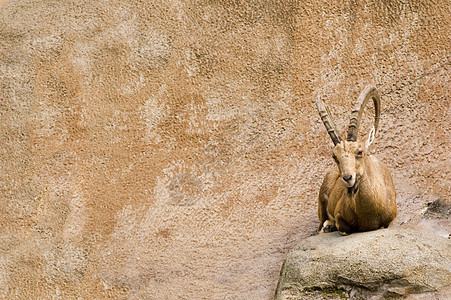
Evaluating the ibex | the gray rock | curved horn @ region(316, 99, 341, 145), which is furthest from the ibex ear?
the gray rock

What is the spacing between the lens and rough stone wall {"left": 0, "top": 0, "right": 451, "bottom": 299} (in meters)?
8.95

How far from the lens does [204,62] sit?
10781 millimetres

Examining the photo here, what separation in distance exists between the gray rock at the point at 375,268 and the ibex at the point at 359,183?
213 mm

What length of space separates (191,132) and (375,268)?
4545 millimetres

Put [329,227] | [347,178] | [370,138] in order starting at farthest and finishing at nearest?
[329,227], [370,138], [347,178]

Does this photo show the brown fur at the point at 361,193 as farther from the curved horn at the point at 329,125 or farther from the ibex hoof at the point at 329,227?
the ibex hoof at the point at 329,227

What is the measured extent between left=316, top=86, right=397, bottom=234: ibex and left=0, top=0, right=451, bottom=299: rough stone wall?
119 cm

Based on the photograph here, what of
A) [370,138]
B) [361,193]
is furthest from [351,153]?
[370,138]

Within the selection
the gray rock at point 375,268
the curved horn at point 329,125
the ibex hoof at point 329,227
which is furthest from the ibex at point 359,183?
the ibex hoof at point 329,227

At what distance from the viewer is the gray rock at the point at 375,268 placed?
620 cm

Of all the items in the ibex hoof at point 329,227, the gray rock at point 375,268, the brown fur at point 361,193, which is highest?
the brown fur at point 361,193

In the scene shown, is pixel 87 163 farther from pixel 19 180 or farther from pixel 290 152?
pixel 290 152

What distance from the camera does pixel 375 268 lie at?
627 cm

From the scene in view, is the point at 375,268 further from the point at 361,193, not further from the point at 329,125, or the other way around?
the point at 329,125
